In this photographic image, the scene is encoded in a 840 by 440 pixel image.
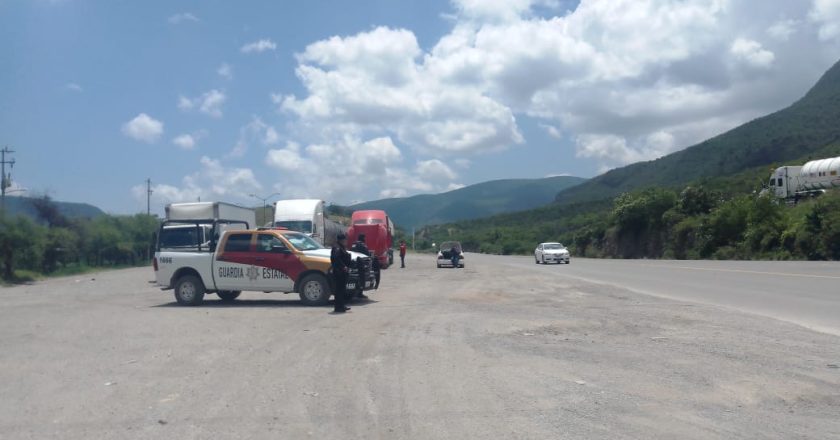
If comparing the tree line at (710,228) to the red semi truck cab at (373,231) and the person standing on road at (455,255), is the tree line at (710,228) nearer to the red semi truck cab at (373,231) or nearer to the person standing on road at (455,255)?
the person standing on road at (455,255)

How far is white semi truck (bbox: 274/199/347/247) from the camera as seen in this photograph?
3584 centimetres

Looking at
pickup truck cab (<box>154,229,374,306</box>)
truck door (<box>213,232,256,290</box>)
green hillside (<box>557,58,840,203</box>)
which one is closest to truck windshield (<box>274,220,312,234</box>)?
pickup truck cab (<box>154,229,374,306</box>)

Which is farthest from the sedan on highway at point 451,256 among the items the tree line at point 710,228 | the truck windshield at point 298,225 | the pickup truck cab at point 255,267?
the pickup truck cab at point 255,267

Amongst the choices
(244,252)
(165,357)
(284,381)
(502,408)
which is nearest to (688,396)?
(502,408)

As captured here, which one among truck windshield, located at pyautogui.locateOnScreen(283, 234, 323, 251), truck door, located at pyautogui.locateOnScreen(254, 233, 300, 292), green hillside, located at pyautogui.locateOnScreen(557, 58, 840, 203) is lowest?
truck door, located at pyautogui.locateOnScreen(254, 233, 300, 292)

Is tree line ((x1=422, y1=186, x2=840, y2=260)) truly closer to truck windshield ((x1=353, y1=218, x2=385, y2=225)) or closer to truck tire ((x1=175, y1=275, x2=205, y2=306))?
truck windshield ((x1=353, y1=218, x2=385, y2=225))

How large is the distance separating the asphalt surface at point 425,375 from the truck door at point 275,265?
5.57 ft

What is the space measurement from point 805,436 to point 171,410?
598 centimetres

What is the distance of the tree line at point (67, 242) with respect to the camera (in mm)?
47797

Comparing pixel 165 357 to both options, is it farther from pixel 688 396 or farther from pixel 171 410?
pixel 688 396

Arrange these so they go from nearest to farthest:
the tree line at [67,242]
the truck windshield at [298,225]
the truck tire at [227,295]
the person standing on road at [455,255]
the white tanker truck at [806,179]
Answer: the truck tire at [227,295] < the truck windshield at [298,225] < the person standing on road at [455,255] < the tree line at [67,242] < the white tanker truck at [806,179]

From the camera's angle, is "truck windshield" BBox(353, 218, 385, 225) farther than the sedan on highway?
No

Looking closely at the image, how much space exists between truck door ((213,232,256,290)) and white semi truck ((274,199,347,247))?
652 inches

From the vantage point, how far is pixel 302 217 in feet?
118
